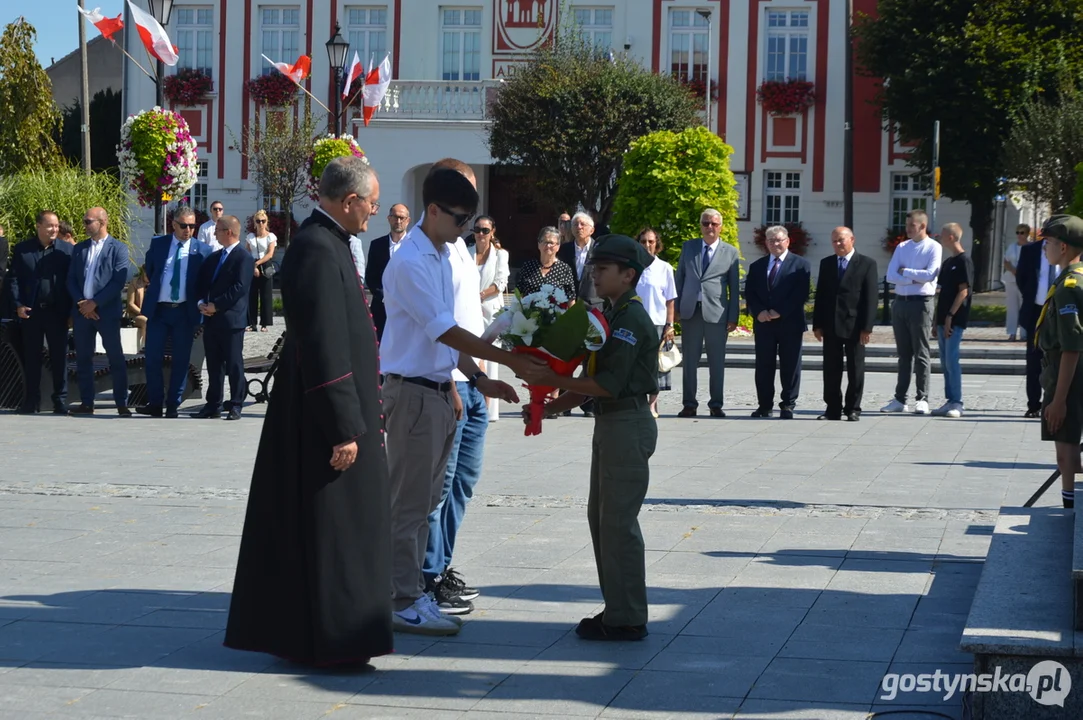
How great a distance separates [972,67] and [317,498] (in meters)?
33.4

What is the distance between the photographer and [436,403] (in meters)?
5.93

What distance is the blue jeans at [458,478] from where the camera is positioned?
6.36m

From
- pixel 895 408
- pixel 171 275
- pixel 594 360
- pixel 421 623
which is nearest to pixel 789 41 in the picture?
pixel 895 408

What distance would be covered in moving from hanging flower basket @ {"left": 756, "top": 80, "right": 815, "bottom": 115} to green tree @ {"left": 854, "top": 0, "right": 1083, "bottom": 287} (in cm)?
291

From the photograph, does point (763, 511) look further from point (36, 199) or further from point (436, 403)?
point (36, 199)

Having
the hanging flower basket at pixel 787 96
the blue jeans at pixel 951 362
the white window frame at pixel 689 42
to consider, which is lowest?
the blue jeans at pixel 951 362

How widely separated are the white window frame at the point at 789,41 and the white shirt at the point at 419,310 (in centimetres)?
3622

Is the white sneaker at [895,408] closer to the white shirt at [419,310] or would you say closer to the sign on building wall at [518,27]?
the white shirt at [419,310]

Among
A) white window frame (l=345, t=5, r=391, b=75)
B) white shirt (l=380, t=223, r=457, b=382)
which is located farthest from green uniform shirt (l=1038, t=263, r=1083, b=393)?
white window frame (l=345, t=5, r=391, b=75)

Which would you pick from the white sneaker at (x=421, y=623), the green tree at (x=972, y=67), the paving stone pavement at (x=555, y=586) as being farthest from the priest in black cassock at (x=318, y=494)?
the green tree at (x=972, y=67)

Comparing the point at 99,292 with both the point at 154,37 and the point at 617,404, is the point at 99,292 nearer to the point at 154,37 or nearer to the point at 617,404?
the point at 617,404

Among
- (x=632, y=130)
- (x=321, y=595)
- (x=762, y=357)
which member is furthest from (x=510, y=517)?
(x=632, y=130)

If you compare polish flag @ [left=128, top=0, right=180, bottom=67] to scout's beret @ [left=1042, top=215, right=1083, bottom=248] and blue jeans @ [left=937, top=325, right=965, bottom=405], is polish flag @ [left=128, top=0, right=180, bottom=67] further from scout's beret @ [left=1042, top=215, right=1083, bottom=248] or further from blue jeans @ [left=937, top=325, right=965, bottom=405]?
scout's beret @ [left=1042, top=215, right=1083, bottom=248]

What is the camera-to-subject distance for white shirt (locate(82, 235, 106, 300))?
1414 cm
